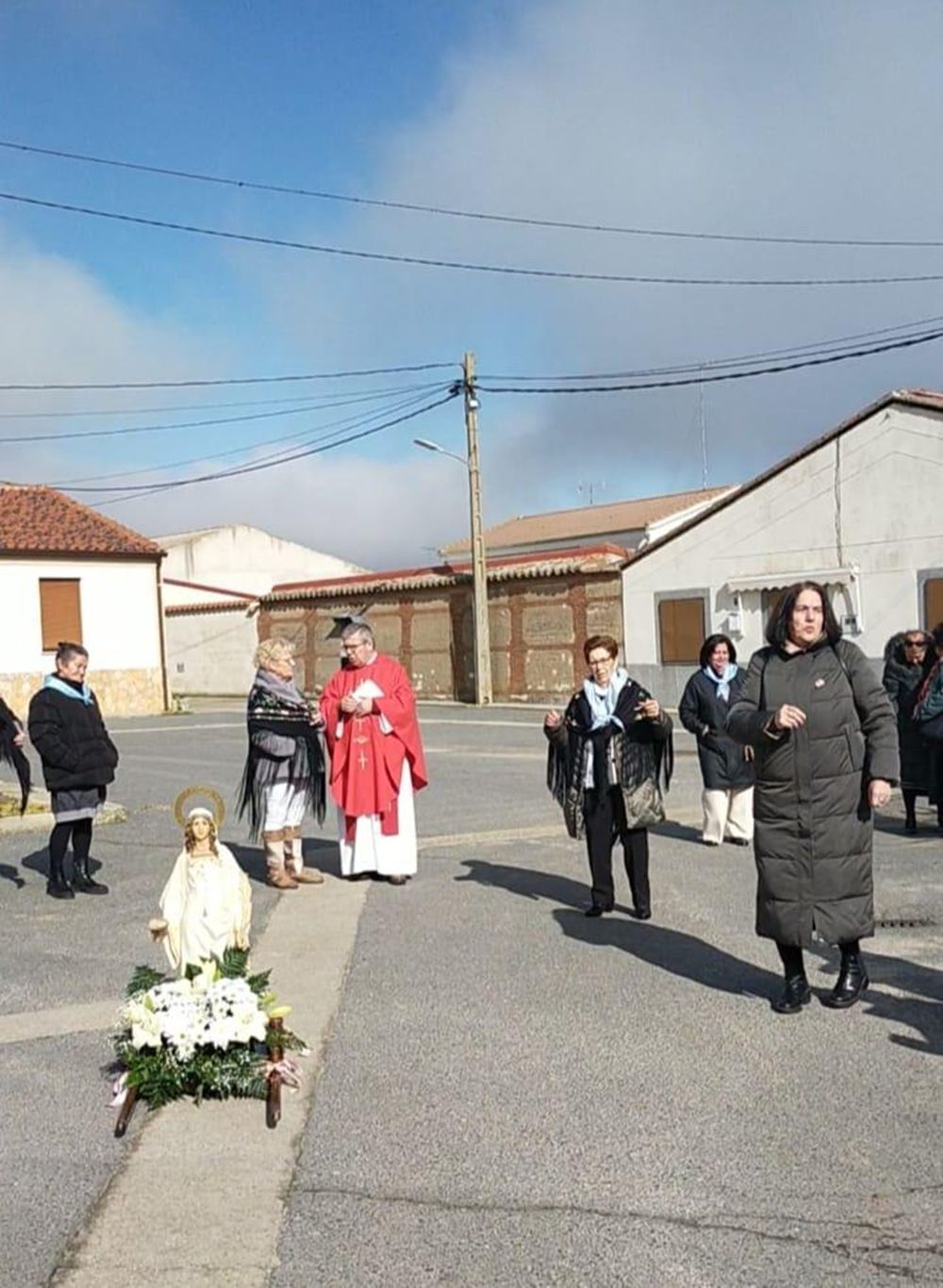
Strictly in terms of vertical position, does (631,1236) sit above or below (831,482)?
below

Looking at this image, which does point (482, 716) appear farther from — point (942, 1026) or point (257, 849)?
point (942, 1026)

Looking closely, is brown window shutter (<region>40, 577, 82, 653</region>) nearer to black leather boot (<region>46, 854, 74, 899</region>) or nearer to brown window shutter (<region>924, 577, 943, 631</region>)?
brown window shutter (<region>924, 577, 943, 631</region>)

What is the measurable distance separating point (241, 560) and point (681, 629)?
3412 centimetres

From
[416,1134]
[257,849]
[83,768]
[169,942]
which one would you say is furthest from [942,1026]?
[257,849]

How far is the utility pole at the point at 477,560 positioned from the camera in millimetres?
33719

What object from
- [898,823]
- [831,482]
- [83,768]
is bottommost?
[898,823]

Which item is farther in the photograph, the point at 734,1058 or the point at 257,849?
the point at 257,849

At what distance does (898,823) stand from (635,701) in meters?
4.85

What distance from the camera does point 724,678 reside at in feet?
36.8

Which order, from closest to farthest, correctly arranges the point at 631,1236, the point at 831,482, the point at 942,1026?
the point at 631,1236, the point at 942,1026, the point at 831,482

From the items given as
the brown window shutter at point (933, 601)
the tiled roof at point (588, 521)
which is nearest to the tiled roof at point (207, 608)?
the tiled roof at point (588, 521)

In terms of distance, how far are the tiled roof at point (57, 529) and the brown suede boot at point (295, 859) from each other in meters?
27.5

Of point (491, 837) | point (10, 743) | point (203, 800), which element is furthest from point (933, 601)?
point (203, 800)

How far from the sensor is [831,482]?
26688mm
